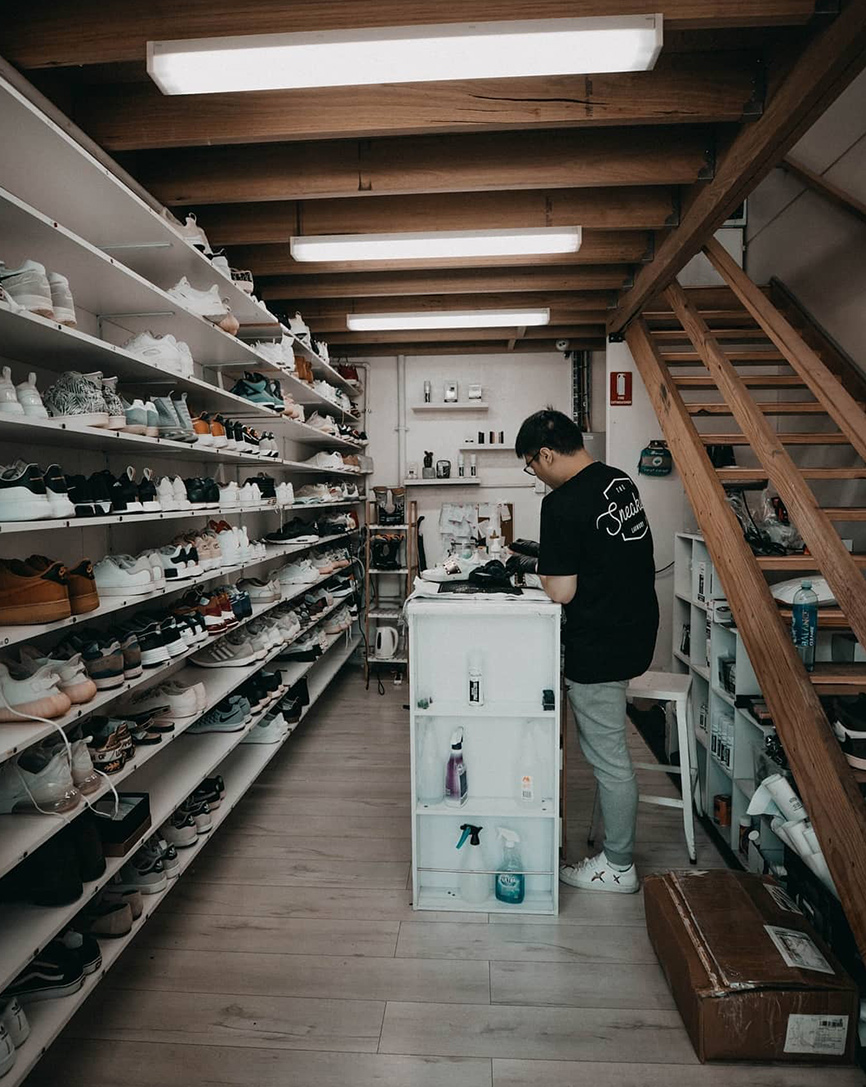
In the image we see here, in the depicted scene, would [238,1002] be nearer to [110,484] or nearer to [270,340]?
[110,484]

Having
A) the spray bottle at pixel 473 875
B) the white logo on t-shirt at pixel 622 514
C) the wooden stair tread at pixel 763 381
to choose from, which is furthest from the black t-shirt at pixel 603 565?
the wooden stair tread at pixel 763 381

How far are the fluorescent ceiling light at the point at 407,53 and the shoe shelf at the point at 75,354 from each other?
33.4 inches

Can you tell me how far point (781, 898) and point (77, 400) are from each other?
2.72m

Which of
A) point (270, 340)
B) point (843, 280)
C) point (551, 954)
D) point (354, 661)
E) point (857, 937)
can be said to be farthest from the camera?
point (354, 661)

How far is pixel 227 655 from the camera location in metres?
3.24

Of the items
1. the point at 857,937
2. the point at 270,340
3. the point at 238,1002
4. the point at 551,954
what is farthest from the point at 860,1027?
the point at 270,340

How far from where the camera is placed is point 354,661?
6457 millimetres

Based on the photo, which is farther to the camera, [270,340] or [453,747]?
[270,340]

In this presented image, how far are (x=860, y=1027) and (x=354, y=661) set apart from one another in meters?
Result: 5.00

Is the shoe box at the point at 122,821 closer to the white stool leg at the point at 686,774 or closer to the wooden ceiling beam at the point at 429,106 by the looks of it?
the white stool leg at the point at 686,774

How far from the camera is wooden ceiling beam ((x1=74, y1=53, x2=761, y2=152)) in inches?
94.5

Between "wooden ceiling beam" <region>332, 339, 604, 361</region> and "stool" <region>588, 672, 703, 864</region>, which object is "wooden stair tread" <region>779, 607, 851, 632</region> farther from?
"wooden ceiling beam" <region>332, 339, 604, 361</region>

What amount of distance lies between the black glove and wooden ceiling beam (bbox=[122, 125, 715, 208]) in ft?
5.49

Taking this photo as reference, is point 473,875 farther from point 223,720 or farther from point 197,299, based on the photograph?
point 197,299
